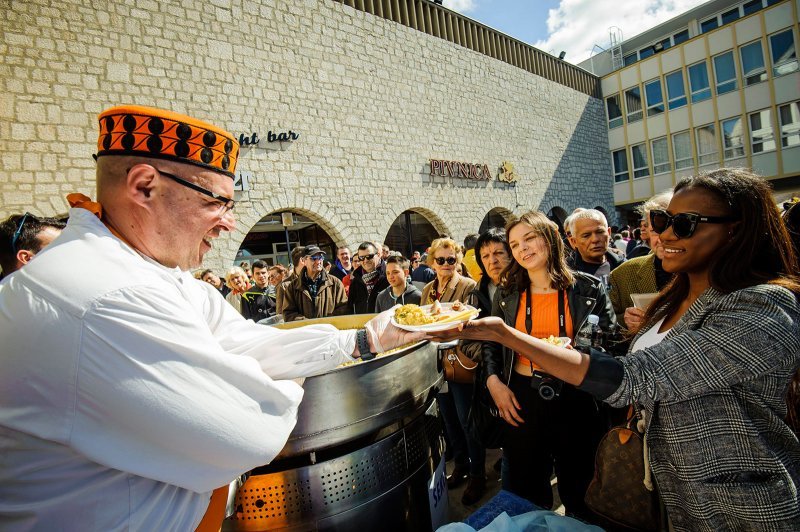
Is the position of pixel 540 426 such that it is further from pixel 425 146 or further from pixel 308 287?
pixel 425 146

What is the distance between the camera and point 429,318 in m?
1.95

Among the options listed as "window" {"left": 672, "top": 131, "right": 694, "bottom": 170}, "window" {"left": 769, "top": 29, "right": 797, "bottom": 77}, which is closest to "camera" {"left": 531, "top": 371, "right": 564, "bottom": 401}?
"window" {"left": 672, "top": 131, "right": 694, "bottom": 170}

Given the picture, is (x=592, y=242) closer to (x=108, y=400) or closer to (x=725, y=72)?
(x=108, y=400)

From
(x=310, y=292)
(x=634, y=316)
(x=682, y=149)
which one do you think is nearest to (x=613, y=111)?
(x=682, y=149)

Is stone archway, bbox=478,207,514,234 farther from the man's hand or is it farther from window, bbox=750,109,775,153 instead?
the man's hand

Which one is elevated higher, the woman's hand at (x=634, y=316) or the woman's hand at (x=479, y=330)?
the woman's hand at (x=479, y=330)

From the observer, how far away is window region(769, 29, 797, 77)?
1619 cm

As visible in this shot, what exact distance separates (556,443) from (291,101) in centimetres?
1002

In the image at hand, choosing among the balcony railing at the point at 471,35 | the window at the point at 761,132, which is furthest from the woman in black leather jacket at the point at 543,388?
the window at the point at 761,132

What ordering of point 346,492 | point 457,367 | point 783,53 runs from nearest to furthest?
1. point 346,492
2. point 457,367
3. point 783,53

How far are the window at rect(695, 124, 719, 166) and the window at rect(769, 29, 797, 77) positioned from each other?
2.81 meters

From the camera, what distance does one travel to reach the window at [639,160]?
65.3ft

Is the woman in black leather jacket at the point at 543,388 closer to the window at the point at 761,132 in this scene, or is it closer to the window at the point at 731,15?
the window at the point at 761,132

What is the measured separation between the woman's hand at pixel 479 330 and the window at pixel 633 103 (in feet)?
74.8
